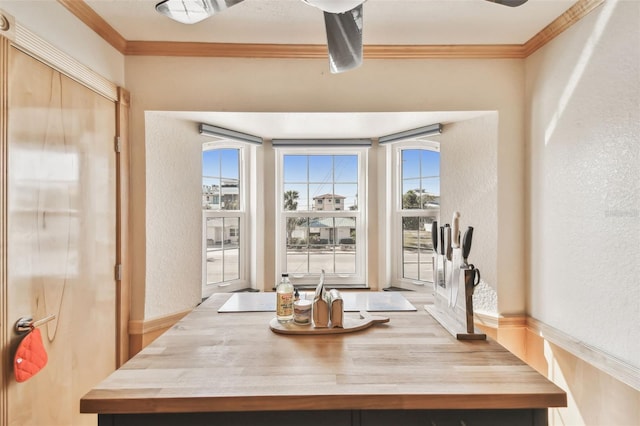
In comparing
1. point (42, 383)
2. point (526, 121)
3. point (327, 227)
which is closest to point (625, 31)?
point (526, 121)

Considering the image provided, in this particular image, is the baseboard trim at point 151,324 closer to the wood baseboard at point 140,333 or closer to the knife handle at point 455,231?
the wood baseboard at point 140,333

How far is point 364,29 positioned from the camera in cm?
189

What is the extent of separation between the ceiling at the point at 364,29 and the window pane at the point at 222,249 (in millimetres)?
880

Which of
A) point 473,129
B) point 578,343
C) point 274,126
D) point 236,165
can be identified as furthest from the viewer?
point 236,165

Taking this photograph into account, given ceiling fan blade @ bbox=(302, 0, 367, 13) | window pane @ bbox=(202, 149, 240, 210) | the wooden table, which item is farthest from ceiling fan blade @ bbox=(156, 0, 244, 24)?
window pane @ bbox=(202, 149, 240, 210)

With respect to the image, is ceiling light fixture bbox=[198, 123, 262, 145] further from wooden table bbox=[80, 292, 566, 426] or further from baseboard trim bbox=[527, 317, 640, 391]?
baseboard trim bbox=[527, 317, 640, 391]

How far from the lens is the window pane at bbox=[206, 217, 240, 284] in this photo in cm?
268

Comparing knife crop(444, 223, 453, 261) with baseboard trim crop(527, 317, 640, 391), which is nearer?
baseboard trim crop(527, 317, 640, 391)

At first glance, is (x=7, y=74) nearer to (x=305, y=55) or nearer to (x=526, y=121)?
(x=305, y=55)

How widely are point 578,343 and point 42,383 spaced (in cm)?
248

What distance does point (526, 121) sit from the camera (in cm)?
208

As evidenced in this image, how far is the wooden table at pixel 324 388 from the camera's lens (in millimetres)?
956

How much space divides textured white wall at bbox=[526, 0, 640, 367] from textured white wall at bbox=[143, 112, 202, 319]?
2234 mm

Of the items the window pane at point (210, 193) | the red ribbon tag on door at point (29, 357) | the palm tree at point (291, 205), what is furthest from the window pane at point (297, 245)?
the red ribbon tag on door at point (29, 357)
